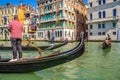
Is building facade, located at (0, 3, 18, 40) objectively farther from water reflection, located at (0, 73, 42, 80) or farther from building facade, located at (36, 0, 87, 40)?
water reflection, located at (0, 73, 42, 80)

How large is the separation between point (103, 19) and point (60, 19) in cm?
713

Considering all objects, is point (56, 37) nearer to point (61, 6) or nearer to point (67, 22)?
point (67, 22)

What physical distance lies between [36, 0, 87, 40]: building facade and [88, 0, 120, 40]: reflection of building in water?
13.3 feet

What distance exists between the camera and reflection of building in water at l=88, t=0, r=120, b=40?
87.6ft

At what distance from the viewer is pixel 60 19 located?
32.1 m

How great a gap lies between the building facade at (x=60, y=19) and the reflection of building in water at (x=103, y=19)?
406 centimetres

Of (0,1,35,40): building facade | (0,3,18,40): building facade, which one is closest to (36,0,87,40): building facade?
(0,1,35,40): building facade

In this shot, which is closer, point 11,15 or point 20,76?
point 20,76

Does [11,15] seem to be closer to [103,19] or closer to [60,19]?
[60,19]

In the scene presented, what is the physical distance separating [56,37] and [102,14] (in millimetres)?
8469

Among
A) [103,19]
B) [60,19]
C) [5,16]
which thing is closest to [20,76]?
[103,19]

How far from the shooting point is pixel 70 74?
5.62m

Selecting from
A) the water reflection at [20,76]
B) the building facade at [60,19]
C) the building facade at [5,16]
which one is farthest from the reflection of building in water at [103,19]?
the water reflection at [20,76]

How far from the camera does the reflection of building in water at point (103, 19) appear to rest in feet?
87.6
